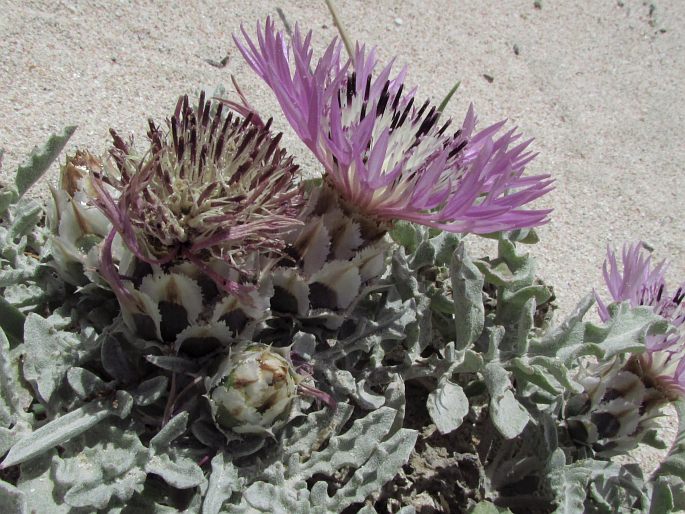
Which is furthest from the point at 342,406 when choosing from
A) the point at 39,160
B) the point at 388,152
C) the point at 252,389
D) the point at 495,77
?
the point at 495,77

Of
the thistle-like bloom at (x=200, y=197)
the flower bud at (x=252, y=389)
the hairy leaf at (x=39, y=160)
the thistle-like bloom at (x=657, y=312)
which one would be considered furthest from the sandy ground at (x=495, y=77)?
the flower bud at (x=252, y=389)

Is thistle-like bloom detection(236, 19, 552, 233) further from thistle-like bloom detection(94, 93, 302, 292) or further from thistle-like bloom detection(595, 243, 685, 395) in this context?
thistle-like bloom detection(595, 243, 685, 395)

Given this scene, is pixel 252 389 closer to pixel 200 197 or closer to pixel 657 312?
pixel 200 197

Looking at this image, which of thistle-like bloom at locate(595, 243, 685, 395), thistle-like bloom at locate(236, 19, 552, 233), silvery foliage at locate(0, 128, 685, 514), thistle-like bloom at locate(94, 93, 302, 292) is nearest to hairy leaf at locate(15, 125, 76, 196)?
silvery foliage at locate(0, 128, 685, 514)

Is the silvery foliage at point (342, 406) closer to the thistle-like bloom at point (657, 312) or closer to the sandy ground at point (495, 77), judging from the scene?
the thistle-like bloom at point (657, 312)

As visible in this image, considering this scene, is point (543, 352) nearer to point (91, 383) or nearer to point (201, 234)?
point (201, 234)

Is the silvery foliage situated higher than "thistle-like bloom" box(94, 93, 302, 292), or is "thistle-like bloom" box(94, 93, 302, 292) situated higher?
"thistle-like bloom" box(94, 93, 302, 292)
